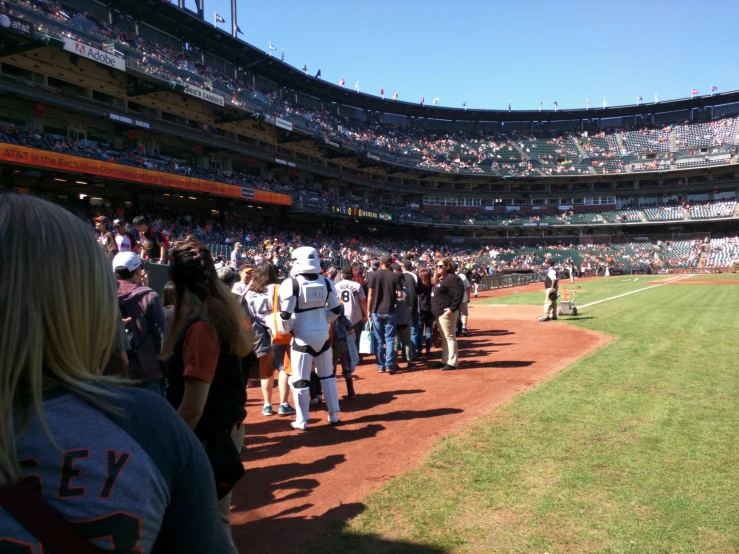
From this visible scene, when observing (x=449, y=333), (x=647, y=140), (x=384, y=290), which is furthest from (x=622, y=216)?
(x=384, y=290)

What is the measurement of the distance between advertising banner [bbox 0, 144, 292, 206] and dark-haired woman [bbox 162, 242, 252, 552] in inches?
858

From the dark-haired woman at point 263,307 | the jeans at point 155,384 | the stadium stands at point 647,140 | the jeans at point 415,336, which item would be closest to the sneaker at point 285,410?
the dark-haired woman at point 263,307

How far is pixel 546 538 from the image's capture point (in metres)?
3.77

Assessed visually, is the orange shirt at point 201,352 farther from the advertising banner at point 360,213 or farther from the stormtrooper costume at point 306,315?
the advertising banner at point 360,213

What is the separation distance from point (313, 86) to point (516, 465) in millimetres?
52622

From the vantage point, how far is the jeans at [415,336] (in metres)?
11.3

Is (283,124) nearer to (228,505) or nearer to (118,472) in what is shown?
(228,505)

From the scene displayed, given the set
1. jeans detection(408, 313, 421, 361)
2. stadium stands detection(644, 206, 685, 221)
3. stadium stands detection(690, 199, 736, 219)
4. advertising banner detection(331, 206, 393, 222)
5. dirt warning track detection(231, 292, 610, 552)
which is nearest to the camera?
dirt warning track detection(231, 292, 610, 552)

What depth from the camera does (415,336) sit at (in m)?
11.6

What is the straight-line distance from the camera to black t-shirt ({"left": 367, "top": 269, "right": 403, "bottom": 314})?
9.73 m

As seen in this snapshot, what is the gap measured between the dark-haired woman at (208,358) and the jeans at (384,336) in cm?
680

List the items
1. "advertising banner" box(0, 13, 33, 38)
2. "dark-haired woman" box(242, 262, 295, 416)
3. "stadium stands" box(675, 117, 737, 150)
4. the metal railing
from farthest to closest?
"stadium stands" box(675, 117, 737, 150) → the metal railing → "advertising banner" box(0, 13, 33, 38) → "dark-haired woman" box(242, 262, 295, 416)

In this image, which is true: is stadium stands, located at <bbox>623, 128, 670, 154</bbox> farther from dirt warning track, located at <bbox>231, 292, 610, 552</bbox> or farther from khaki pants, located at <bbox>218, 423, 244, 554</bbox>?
khaki pants, located at <bbox>218, 423, 244, 554</bbox>

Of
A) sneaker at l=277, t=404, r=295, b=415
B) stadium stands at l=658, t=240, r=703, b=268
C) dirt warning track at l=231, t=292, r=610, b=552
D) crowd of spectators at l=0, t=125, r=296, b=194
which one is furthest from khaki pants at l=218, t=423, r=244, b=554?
stadium stands at l=658, t=240, r=703, b=268
